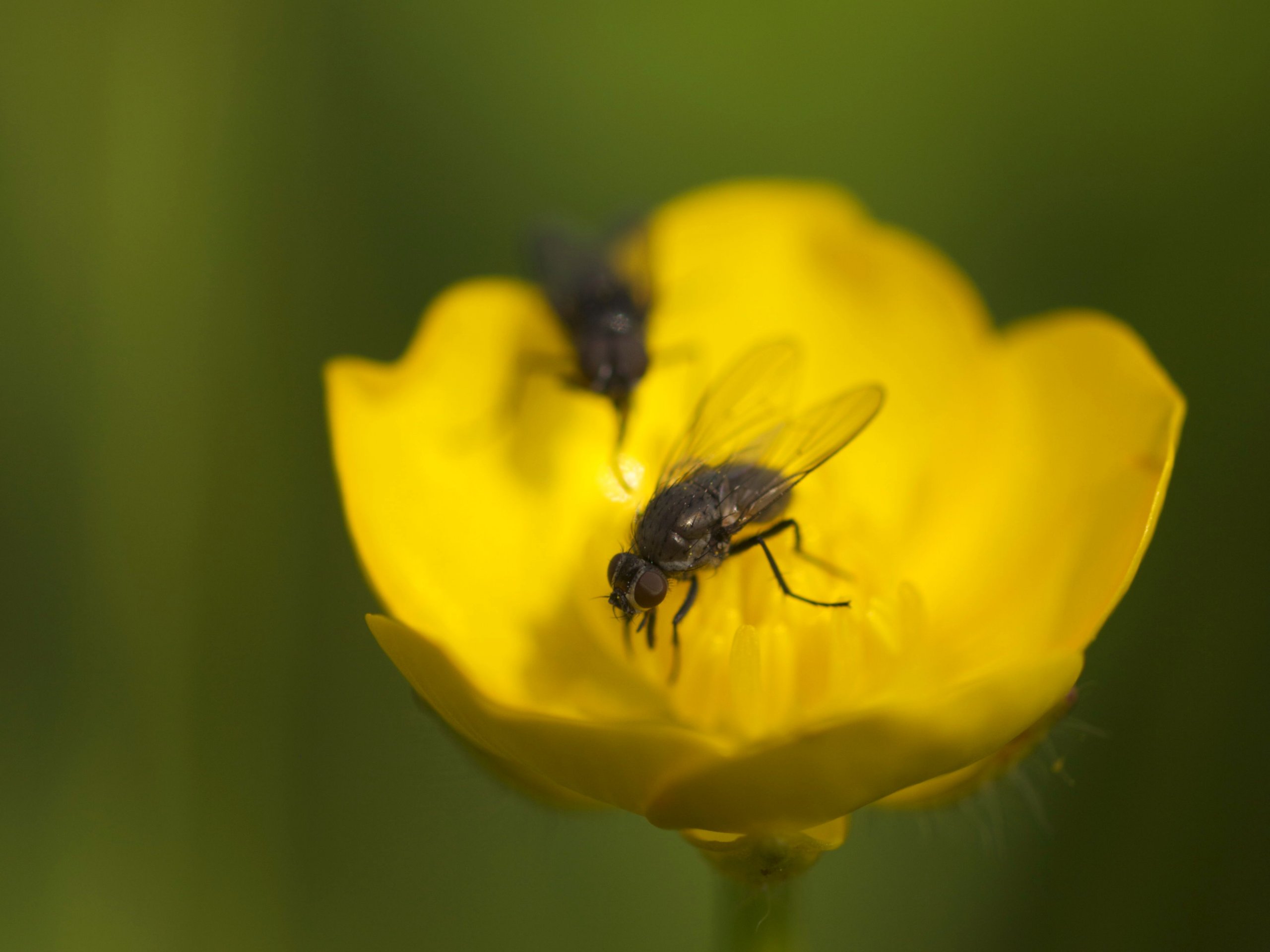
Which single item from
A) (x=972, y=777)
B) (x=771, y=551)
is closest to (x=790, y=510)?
(x=771, y=551)

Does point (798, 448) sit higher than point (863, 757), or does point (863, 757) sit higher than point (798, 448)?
point (798, 448)

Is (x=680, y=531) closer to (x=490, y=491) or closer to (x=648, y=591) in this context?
(x=648, y=591)

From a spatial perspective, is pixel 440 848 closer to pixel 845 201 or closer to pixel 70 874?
pixel 70 874

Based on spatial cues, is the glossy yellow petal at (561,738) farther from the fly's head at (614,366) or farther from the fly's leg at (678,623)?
the fly's head at (614,366)

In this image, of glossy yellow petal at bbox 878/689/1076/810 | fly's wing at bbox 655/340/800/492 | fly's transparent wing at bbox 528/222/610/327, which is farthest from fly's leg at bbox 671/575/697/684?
fly's transparent wing at bbox 528/222/610/327

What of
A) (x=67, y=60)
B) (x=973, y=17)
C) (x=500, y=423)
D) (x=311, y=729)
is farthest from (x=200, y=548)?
(x=973, y=17)

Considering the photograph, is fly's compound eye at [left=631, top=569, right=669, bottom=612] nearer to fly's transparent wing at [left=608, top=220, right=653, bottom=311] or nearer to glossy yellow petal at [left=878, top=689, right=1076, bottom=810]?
glossy yellow petal at [left=878, top=689, right=1076, bottom=810]

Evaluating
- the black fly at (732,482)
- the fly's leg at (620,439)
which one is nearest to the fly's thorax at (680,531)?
the black fly at (732,482)
